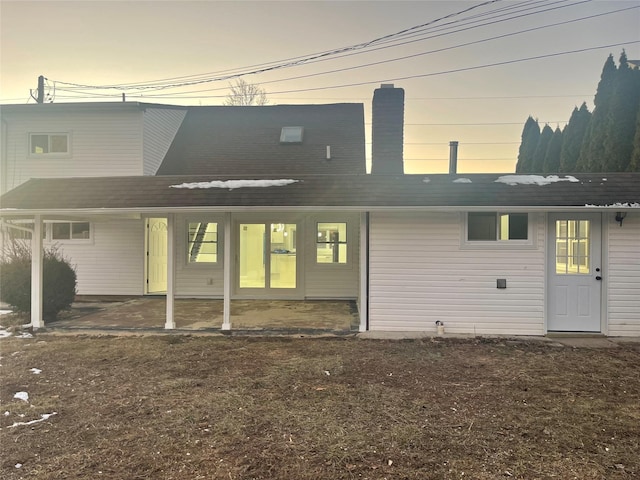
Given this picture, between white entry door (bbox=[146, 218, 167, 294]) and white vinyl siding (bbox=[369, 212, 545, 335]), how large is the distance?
24.9 ft

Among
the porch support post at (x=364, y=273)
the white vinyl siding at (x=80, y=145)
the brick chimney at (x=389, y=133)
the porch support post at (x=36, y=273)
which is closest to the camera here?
the porch support post at (x=364, y=273)

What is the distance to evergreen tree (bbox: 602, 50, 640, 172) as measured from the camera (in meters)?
14.7

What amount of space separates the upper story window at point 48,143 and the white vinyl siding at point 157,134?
2.50m

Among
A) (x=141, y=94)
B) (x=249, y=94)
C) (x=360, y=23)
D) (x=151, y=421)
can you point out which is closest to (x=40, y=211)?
(x=151, y=421)

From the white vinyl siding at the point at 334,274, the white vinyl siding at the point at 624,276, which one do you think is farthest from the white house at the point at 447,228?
the white vinyl siding at the point at 334,274

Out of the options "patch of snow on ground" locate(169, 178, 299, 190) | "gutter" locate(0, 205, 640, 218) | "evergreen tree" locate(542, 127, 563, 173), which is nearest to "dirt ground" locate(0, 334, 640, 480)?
"gutter" locate(0, 205, 640, 218)

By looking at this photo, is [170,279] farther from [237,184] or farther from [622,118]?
[622,118]

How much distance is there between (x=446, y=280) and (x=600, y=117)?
1320cm

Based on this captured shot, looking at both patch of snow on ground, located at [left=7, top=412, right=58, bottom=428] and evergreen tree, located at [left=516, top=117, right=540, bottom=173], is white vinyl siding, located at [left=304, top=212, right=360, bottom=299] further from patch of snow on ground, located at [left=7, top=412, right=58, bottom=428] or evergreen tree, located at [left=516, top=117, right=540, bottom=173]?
evergreen tree, located at [left=516, top=117, right=540, bottom=173]

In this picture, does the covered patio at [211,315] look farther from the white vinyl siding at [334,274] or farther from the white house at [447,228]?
the white house at [447,228]

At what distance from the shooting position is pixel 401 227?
25.2ft

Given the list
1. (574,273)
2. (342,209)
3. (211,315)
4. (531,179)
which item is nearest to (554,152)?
(531,179)

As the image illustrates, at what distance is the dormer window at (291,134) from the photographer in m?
13.2

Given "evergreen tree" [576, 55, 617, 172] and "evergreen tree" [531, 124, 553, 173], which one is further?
"evergreen tree" [531, 124, 553, 173]
